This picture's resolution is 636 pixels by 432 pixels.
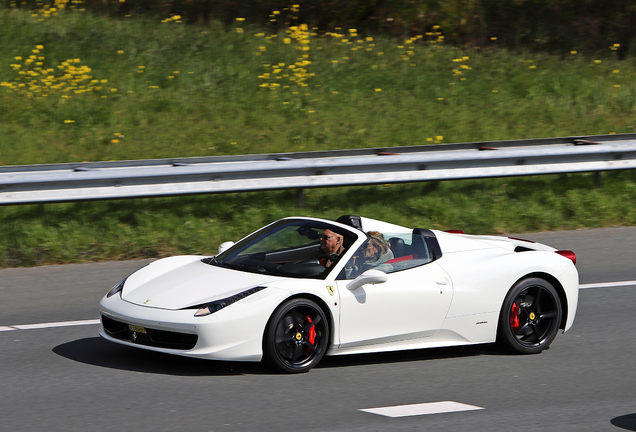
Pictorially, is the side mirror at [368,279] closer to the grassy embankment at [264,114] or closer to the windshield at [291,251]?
the windshield at [291,251]

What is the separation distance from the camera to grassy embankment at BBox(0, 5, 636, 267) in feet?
35.9

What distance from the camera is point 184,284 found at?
6.65 m

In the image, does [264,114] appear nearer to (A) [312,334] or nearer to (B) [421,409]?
(A) [312,334]

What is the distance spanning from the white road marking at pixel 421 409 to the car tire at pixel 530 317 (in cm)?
153

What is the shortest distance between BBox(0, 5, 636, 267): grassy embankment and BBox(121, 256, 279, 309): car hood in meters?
3.42

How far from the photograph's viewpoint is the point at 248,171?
1093 centimetres

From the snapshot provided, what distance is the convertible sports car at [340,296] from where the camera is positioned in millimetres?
6203

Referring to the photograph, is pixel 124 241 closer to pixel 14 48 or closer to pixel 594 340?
pixel 594 340

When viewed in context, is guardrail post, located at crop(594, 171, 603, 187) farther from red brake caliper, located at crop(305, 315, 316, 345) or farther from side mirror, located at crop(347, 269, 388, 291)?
red brake caliper, located at crop(305, 315, 316, 345)

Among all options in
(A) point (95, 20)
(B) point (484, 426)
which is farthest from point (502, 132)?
(B) point (484, 426)

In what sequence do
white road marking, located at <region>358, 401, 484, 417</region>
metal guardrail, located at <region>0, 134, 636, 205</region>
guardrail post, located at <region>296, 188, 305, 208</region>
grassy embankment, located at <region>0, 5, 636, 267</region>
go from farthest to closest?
guardrail post, located at <region>296, 188, 305, 208</region>
grassy embankment, located at <region>0, 5, 636, 267</region>
metal guardrail, located at <region>0, 134, 636, 205</region>
white road marking, located at <region>358, 401, 484, 417</region>

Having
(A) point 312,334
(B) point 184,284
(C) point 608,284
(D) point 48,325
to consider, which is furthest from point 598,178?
(D) point 48,325

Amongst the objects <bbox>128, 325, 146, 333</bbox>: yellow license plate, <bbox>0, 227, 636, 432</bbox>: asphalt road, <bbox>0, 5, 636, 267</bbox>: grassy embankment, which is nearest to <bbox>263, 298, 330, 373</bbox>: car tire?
<bbox>0, 227, 636, 432</bbox>: asphalt road

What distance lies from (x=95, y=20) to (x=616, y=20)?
11.4 m
